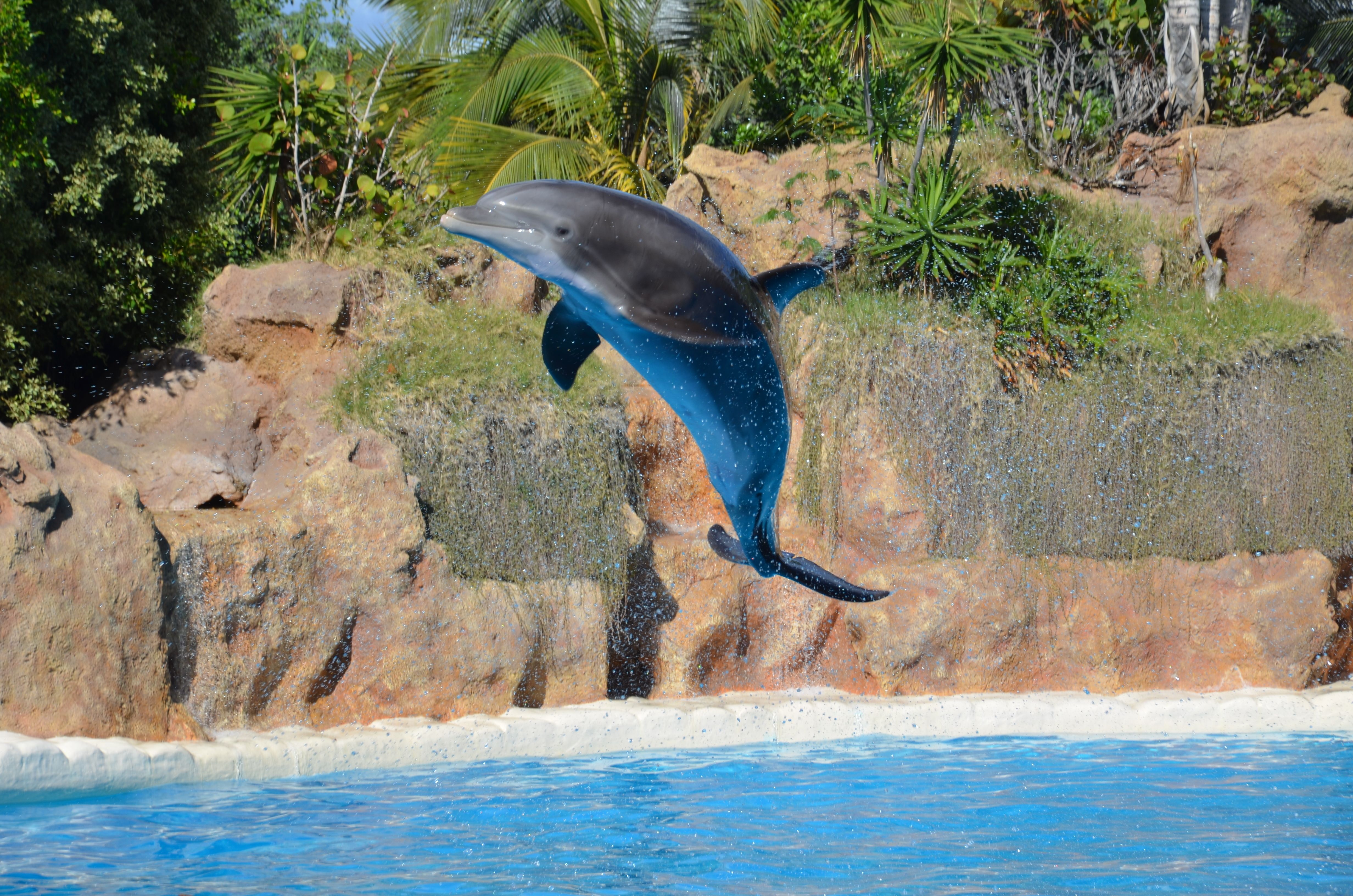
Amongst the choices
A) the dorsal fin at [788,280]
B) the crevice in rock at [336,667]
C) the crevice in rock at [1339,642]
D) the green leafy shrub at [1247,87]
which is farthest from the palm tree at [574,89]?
the dorsal fin at [788,280]

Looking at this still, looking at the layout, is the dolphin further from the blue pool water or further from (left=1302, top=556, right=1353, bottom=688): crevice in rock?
(left=1302, top=556, right=1353, bottom=688): crevice in rock

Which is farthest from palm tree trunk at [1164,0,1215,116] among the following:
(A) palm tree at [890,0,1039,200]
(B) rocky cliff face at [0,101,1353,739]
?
(B) rocky cliff face at [0,101,1353,739]

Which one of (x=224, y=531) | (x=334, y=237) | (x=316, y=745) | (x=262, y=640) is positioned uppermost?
(x=334, y=237)

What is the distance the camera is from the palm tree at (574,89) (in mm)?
13445

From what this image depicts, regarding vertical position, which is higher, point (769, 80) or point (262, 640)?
point (769, 80)

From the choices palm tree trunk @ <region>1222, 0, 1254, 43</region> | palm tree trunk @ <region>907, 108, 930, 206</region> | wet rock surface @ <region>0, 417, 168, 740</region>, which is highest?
palm tree trunk @ <region>1222, 0, 1254, 43</region>

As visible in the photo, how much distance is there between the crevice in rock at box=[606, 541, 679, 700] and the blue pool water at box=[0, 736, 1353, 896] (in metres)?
1.45

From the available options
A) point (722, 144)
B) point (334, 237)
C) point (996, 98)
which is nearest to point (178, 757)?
point (334, 237)

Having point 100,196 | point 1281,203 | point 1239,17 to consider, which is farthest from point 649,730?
point 1239,17

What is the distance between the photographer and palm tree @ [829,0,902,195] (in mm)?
9703

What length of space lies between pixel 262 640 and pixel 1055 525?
18.4 ft

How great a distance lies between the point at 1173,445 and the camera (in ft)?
30.8

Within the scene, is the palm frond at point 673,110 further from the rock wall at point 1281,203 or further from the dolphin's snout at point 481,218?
the dolphin's snout at point 481,218

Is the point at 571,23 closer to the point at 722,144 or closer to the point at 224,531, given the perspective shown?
the point at 722,144
